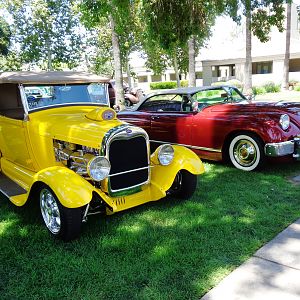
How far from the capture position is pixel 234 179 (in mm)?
5535

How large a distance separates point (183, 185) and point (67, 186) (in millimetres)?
1722

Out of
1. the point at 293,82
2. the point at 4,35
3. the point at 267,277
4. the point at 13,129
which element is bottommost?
the point at 293,82

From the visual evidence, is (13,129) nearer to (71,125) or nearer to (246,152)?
(71,125)

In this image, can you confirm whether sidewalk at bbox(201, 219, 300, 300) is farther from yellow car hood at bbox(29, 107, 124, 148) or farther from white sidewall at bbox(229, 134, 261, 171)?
white sidewall at bbox(229, 134, 261, 171)

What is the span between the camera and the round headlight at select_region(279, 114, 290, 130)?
18.2ft

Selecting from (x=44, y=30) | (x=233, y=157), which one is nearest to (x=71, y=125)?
(x=233, y=157)

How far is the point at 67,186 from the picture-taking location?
3.62 metres

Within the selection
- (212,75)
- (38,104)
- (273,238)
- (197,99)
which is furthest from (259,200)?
(212,75)

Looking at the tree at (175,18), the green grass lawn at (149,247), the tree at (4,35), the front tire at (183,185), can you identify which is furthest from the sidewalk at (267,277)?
the tree at (4,35)

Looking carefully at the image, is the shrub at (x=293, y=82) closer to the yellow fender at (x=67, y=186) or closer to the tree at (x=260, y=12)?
the tree at (x=260, y=12)

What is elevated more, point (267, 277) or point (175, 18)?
point (175, 18)

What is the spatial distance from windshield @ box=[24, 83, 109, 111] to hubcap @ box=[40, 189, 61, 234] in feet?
4.45

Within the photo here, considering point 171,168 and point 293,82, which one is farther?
point 293,82

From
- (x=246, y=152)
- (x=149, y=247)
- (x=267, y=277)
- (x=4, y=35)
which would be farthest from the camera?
(x=4, y=35)
